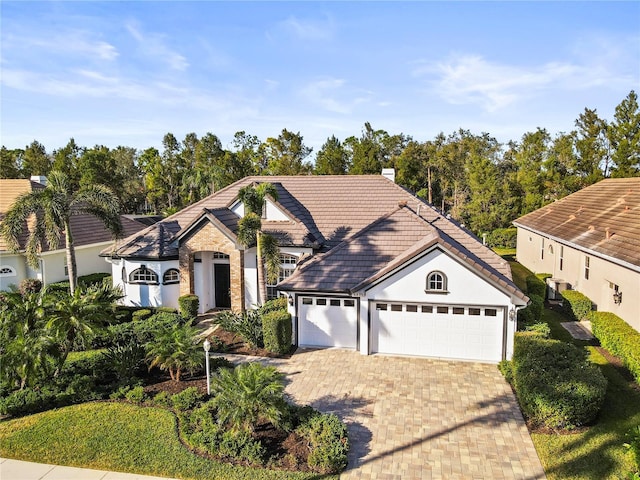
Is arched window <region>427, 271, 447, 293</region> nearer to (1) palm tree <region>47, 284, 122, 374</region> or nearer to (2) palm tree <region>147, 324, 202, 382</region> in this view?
(2) palm tree <region>147, 324, 202, 382</region>

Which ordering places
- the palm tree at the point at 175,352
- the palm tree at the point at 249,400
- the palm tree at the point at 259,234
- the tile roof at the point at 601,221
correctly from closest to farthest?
the palm tree at the point at 249,400
the palm tree at the point at 175,352
the palm tree at the point at 259,234
the tile roof at the point at 601,221

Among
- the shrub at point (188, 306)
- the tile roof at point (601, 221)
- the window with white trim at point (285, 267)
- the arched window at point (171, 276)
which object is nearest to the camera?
the tile roof at point (601, 221)

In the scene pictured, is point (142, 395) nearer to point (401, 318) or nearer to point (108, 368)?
point (108, 368)

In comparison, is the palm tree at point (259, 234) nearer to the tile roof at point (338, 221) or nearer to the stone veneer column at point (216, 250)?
the stone veneer column at point (216, 250)

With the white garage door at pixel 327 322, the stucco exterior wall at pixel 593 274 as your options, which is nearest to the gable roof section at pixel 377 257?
the white garage door at pixel 327 322

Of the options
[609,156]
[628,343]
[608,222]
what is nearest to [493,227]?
[609,156]

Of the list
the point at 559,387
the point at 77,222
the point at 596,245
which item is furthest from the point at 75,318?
the point at 596,245

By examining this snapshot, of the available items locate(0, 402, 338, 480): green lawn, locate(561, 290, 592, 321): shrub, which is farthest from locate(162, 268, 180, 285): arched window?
locate(561, 290, 592, 321): shrub
